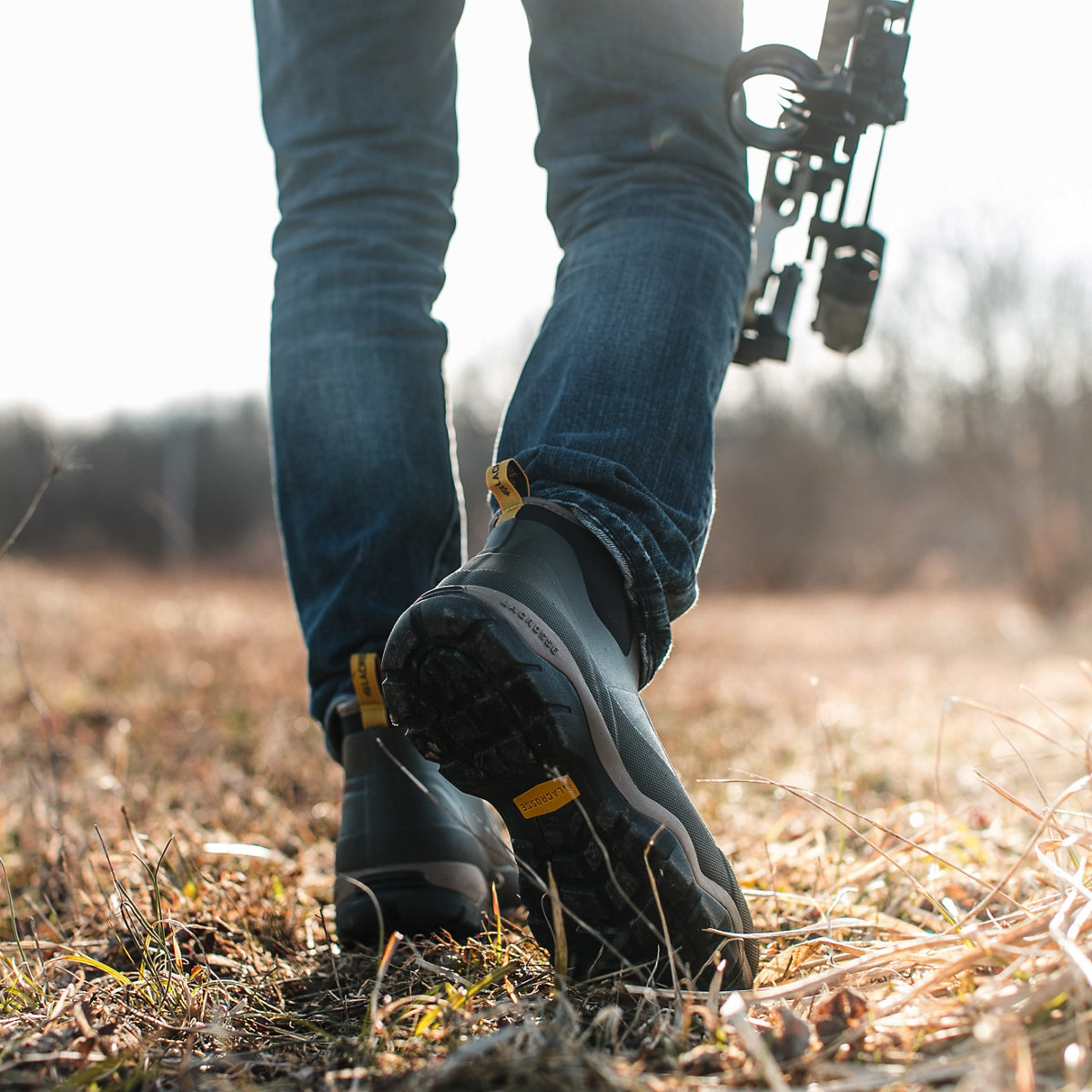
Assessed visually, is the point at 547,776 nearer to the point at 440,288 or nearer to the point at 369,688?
the point at 369,688

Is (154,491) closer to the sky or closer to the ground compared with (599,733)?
closer to the sky

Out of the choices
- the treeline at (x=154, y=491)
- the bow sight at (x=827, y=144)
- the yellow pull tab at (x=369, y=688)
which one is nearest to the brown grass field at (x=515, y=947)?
the yellow pull tab at (x=369, y=688)

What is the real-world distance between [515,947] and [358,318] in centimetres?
65

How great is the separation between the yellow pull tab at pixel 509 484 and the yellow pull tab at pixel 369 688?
0.83 feet

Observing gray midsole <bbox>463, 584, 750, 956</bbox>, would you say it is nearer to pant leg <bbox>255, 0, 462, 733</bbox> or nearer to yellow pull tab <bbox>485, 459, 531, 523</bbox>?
yellow pull tab <bbox>485, 459, 531, 523</bbox>

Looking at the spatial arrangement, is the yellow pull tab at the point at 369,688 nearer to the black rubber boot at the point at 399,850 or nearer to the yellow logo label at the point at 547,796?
the black rubber boot at the point at 399,850

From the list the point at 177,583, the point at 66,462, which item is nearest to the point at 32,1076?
the point at 66,462

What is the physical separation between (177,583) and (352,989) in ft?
48.8

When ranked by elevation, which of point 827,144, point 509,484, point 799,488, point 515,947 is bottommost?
point 515,947

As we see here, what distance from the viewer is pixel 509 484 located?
2.52 ft

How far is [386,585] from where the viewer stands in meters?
0.95

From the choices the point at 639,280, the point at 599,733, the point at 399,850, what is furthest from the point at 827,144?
the point at 399,850

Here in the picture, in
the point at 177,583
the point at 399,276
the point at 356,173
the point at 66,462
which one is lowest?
the point at 177,583

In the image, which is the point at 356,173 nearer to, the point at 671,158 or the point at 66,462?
the point at 671,158
